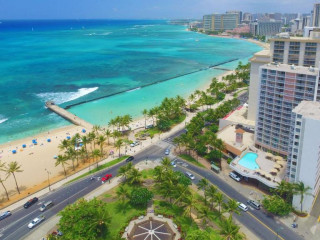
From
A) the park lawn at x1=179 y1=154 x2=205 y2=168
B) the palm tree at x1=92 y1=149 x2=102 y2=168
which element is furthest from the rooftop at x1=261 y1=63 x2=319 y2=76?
the palm tree at x1=92 y1=149 x2=102 y2=168

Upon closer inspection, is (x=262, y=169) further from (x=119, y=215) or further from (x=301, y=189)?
(x=119, y=215)

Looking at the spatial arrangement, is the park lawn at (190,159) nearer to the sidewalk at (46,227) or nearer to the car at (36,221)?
the sidewalk at (46,227)

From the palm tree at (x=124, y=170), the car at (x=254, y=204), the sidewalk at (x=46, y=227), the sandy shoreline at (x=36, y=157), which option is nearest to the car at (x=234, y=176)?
the car at (x=254, y=204)

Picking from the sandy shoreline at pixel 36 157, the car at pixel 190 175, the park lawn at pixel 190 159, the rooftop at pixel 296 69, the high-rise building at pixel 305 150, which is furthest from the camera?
the park lawn at pixel 190 159

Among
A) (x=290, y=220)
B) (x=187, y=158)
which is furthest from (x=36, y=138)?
(x=290, y=220)

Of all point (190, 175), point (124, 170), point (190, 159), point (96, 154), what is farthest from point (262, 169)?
point (96, 154)

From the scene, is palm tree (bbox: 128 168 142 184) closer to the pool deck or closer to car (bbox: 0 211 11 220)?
the pool deck
